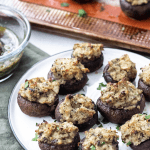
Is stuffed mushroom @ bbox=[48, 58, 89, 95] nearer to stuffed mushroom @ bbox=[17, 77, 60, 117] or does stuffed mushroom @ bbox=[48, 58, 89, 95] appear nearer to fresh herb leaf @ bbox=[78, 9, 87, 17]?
stuffed mushroom @ bbox=[17, 77, 60, 117]

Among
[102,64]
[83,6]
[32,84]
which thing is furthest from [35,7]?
[32,84]

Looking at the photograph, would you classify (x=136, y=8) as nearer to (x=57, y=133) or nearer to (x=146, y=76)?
(x=146, y=76)

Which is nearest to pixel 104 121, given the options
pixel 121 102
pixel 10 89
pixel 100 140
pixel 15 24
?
pixel 121 102

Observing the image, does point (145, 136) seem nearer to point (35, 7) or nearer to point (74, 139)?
point (74, 139)

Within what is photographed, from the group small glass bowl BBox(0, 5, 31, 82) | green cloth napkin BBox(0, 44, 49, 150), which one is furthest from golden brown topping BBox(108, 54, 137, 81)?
small glass bowl BBox(0, 5, 31, 82)

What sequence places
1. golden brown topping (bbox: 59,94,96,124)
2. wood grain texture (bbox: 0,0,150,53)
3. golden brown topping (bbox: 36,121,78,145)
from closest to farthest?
golden brown topping (bbox: 36,121,78,145) < golden brown topping (bbox: 59,94,96,124) < wood grain texture (bbox: 0,0,150,53)

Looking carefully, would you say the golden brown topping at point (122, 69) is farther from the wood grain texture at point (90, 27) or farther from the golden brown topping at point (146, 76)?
the wood grain texture at point (90, 27)
